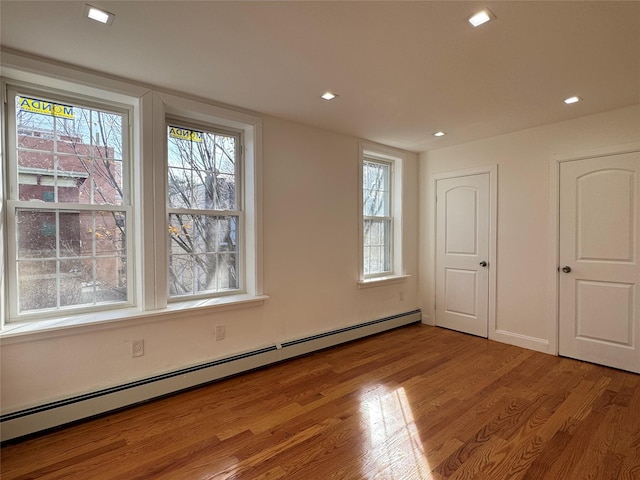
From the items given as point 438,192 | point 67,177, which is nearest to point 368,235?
point 438,192

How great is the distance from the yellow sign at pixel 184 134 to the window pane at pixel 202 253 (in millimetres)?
688

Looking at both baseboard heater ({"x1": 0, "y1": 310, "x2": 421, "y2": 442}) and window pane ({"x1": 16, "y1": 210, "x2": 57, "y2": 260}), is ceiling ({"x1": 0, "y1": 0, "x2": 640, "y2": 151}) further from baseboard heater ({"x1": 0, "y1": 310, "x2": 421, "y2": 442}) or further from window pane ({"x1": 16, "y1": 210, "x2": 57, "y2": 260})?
baseboard heater ({"x1": 0, "y1": 310, "x2": 421, "y2": 442})

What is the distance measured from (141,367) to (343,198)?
8.42 feet

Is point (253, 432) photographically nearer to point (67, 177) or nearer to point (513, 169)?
point (67, 177)

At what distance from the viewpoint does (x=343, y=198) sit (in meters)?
3.86

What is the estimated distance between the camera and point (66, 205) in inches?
92.0

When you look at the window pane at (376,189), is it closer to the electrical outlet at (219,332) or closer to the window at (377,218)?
the window at (377,218)

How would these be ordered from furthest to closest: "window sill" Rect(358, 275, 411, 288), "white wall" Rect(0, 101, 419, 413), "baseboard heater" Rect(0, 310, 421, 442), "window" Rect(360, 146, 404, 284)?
"window" Rect(360, 146, 404, 284) → "window sill" Rect(358, 275, 411, 288) → "white wall" Rect(0, 101, 419, 413) → "baseboard heater" Rect(0, 310, 421, 442)

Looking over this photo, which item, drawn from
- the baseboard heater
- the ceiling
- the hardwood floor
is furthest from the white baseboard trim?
the ceiling

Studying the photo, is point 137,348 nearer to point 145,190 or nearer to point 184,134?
point 145,190

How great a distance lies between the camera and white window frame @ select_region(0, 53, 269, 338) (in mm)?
2145

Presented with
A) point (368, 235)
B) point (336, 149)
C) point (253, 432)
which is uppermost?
point (336, 149)

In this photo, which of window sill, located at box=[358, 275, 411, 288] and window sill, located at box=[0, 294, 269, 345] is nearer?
window sill, located at box=[0, 294, 269, 345]

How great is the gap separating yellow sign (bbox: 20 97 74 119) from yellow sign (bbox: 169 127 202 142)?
696 mm
